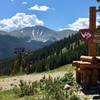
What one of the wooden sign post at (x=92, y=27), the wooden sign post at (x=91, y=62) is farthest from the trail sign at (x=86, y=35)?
the wooden sign post at (x=92, y=27)

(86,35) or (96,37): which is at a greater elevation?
(86,35)

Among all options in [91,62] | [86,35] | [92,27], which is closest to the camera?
[91,62]

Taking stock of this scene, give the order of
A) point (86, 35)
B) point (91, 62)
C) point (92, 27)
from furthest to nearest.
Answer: point (92, 27) < point (86, 35) < point (91, 62)

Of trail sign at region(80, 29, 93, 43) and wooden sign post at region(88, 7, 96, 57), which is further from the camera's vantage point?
wooden sign post at region(88, 7, 96, 57)

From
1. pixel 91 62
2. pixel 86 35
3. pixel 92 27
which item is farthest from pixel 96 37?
pixel 91 62

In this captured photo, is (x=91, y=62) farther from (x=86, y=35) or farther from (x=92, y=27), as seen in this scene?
(x=92, y=27)

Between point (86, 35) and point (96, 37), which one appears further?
point (86, 35)

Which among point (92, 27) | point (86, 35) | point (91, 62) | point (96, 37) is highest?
point (92, 27)

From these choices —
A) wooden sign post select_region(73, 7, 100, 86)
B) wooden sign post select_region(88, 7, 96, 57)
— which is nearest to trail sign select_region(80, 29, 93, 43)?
wooden sign post select_region(73, 7, 100, 86)

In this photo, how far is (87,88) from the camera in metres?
18.5

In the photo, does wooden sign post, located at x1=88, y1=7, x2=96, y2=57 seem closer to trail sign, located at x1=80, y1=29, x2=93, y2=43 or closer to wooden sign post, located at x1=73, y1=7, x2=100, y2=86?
wooden sign post, located at x1=73, y1=7, x2=100, y2=86

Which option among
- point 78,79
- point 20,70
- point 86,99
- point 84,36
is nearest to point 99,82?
point 78,79

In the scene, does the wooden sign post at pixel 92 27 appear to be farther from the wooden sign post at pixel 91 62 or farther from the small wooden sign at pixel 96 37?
the small wooden sign at pixel 96 37

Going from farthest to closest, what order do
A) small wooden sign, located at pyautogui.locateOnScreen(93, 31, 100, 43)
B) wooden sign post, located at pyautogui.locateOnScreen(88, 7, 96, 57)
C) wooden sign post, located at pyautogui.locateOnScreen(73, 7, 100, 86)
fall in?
wooden sign post, located at pyautogui.locateOnScreen(88, 7, 96, 57), small wooden sign, located at pyautogui.locateOnScreen(93, 31, 100, 43), wooden sign post, located at pyautogui.locateOnScreen(73, 7, 100, 86)
